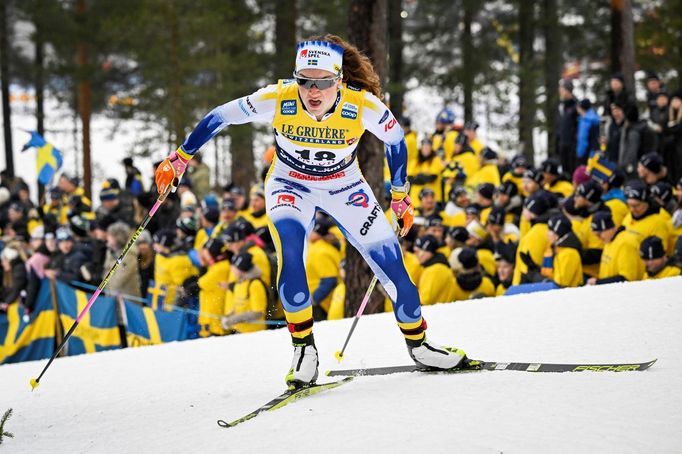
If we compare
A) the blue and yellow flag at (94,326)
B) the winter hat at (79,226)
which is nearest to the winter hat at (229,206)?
the blue and yellow flag at (94,326)

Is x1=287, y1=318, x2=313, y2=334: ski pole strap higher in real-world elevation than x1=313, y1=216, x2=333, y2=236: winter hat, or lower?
lower

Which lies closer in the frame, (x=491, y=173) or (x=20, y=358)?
(x=20, y=358)

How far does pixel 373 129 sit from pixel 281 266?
98cm

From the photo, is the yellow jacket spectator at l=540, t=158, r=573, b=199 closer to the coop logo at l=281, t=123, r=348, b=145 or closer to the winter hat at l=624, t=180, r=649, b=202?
the winter hat at l=624, t=180, r=649, b=202

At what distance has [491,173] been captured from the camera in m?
12.1

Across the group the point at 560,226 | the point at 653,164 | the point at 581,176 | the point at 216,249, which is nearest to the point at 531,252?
the point at 560,226

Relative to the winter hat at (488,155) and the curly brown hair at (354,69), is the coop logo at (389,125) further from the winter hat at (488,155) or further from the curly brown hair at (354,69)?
the winter hat at (488,155)

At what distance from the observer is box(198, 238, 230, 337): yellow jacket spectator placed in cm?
940

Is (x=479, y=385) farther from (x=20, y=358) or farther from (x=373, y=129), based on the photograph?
(x=20, y=358)

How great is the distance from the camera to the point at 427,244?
8719mm

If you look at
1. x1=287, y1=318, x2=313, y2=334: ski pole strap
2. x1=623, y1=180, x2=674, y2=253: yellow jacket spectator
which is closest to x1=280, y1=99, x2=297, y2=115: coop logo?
x1=287, y1=318, x2=313, y2=334: ski pole strap

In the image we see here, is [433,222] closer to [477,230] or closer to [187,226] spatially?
[477,230]

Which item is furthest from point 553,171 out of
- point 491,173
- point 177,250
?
point 177,250

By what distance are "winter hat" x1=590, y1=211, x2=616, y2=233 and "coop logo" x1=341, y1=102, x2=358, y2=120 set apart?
388 centimetres
